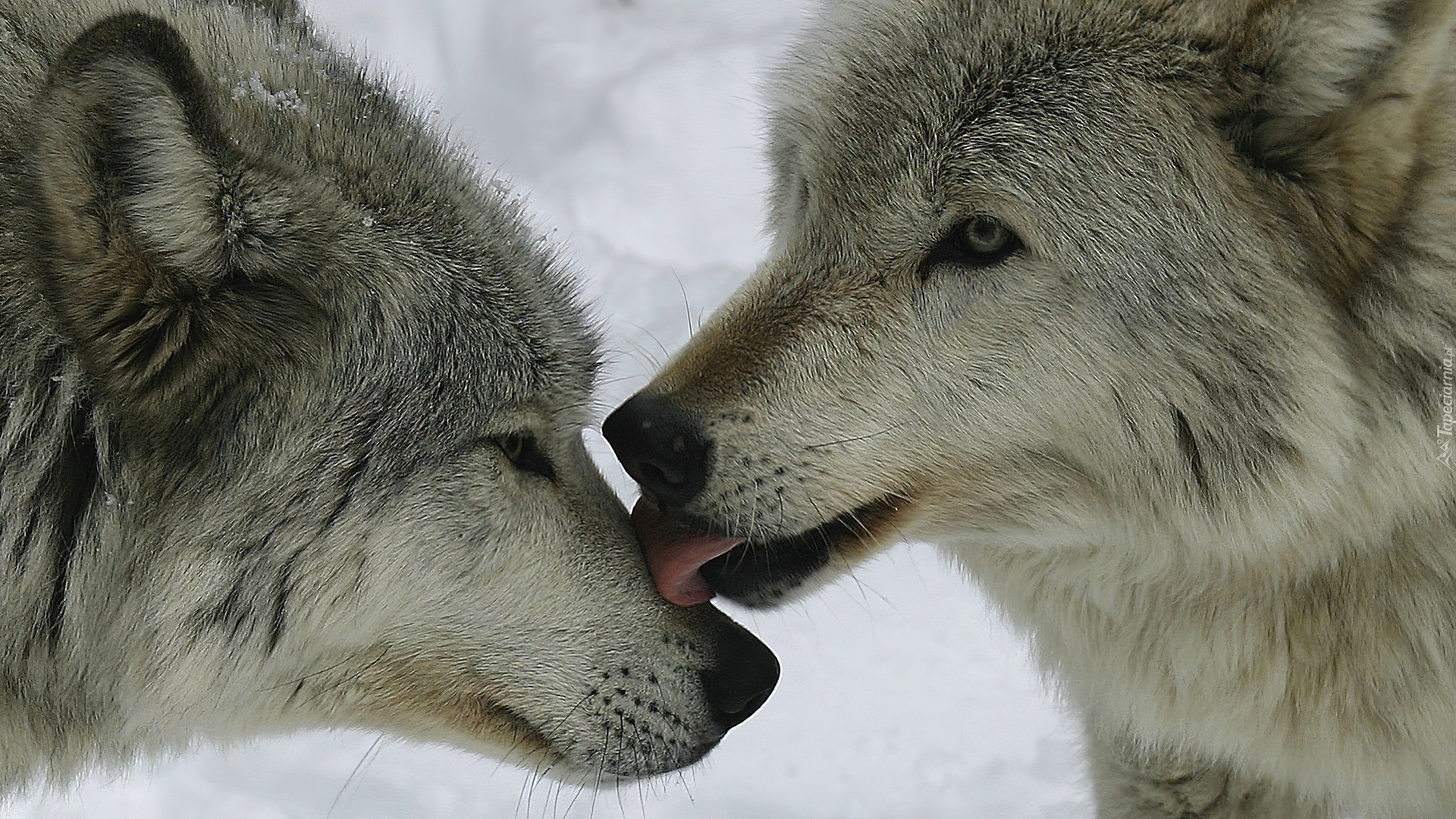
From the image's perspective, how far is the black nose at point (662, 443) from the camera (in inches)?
100

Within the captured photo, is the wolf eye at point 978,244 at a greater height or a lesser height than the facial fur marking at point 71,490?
greater

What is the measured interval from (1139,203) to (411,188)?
1.34 metres

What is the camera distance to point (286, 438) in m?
2.38

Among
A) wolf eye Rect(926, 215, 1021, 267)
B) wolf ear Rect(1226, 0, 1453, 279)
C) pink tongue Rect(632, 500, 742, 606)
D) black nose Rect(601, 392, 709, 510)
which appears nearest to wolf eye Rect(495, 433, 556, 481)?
black nose Rect(601, 392, 709, 510)

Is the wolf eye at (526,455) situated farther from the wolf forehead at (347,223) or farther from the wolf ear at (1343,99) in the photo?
the wolf ear at (1343,99)

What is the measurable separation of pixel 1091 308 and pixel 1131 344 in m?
0.10

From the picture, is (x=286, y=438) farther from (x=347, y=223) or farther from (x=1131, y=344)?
(x=1131, y=344)

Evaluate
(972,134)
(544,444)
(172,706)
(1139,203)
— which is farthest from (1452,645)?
(172,706)

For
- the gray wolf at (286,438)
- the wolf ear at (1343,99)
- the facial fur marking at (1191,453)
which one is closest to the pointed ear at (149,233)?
the gray wolf at (286,438)

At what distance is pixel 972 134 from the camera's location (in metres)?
2.54

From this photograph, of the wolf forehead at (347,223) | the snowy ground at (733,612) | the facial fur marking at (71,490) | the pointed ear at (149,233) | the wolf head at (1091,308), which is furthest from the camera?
the snowy ground at (733,612)

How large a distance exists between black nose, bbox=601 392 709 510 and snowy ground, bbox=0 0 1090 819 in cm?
60

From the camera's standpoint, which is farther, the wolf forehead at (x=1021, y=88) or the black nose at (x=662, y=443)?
the black nose at (x=662, y=443)

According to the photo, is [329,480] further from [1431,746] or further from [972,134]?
[1431,746]
